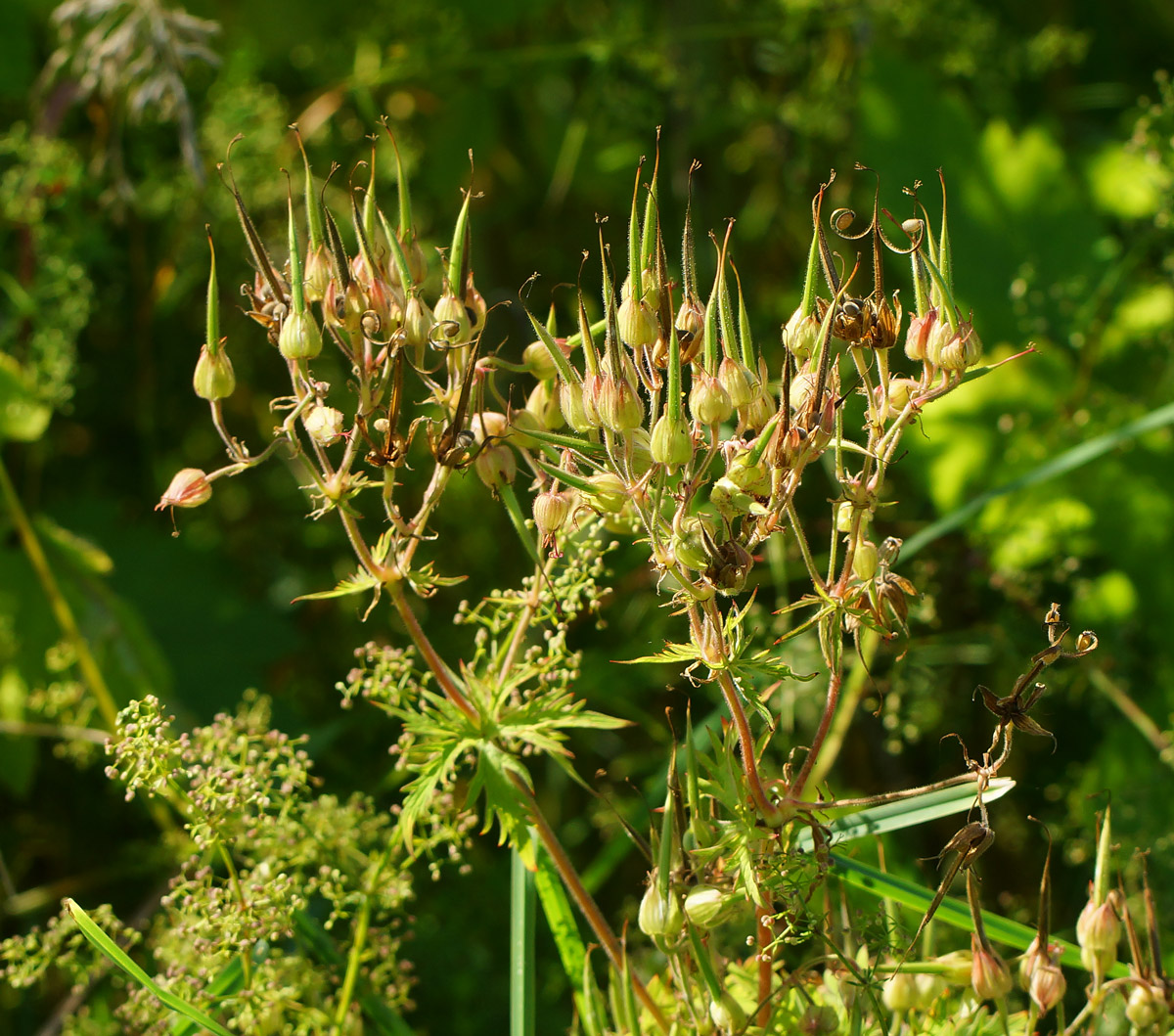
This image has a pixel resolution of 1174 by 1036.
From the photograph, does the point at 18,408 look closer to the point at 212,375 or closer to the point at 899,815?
the point at 212,375

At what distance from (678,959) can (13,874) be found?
4.64ft

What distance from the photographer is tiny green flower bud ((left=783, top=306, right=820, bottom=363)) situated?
66 cm

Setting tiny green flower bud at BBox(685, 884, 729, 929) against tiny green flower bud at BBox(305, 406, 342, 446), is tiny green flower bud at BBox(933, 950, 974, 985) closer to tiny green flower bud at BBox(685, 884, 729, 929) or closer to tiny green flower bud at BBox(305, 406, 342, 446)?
tiny green flower bud at BBox(685, 884, 729, 929)

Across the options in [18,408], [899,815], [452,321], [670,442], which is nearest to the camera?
[670,442]

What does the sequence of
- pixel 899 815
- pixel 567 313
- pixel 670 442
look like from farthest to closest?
pixel 567 313 < pixel 899 815 < pixel 670 442

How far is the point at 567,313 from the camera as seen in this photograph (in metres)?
2.13

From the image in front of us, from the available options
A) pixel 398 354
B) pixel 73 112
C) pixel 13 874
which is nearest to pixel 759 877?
pixel 398 354

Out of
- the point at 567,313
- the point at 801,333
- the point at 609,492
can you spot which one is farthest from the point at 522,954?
the point at 567,313

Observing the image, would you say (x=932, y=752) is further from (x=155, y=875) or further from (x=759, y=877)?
(x=155, y=875)

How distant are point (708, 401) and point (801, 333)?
83 mm

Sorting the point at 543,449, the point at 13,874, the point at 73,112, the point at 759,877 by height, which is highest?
the point at 73,112

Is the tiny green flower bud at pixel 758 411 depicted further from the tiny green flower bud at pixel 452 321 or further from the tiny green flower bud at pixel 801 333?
the tiny green flower bud at pixel 452 321

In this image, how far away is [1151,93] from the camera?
2.13m

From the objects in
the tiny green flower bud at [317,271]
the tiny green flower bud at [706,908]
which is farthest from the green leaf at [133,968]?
the tiny green flower bud at [317,271]
